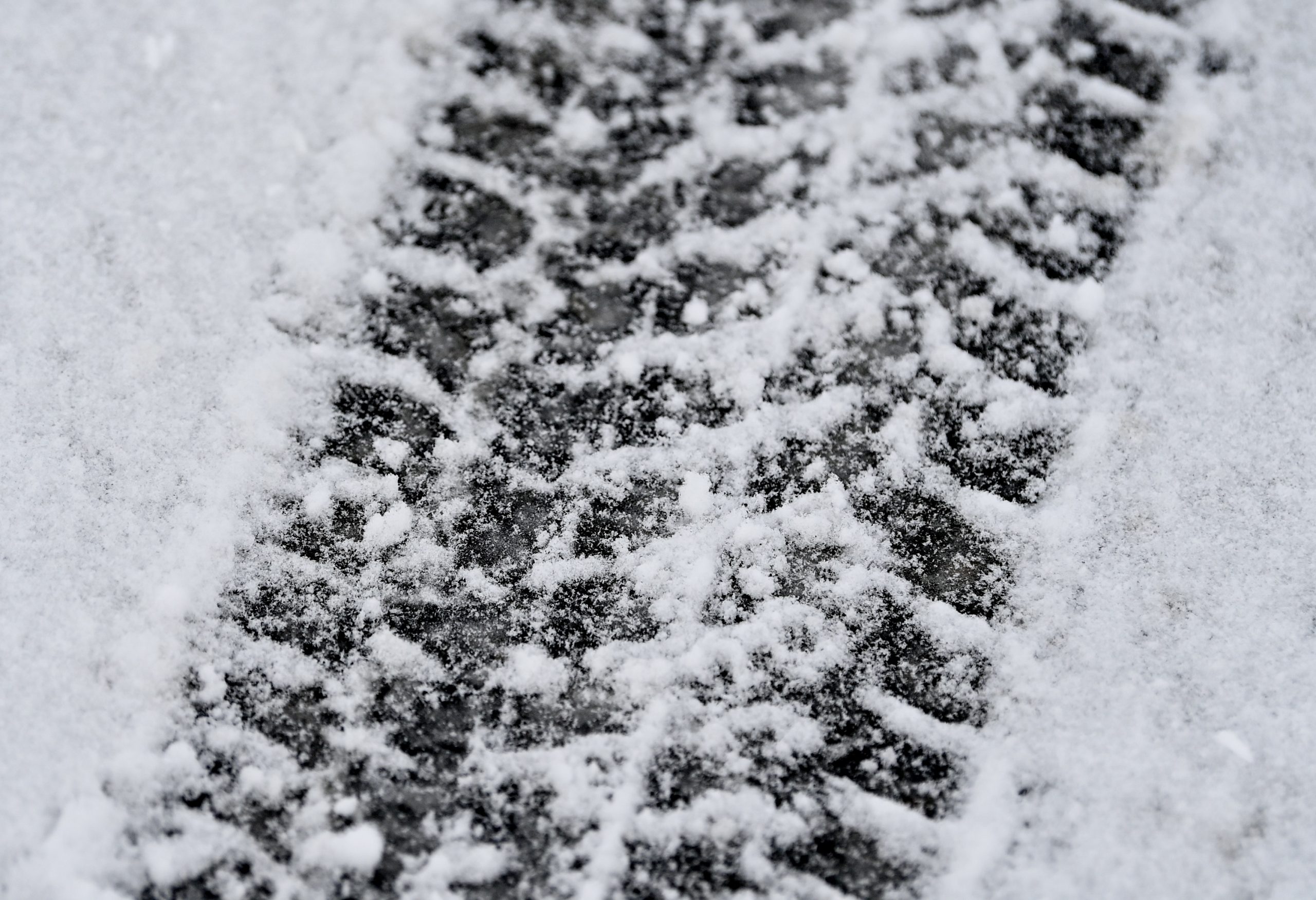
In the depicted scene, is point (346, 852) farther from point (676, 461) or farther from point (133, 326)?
point (133, 326)

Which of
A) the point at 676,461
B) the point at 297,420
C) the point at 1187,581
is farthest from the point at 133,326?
the point at 1187,581

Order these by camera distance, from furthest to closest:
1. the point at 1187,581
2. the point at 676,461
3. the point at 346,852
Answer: the point at 676,461 → the point at 1187,581 → the point at 346,852

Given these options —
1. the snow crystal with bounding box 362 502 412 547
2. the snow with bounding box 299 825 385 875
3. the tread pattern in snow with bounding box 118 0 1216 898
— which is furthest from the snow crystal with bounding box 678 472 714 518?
the snow with bounding box 299 825 385 875

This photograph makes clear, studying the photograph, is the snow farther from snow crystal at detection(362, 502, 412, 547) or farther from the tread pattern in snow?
snow crystal at detection(362, 502, 412, 547)

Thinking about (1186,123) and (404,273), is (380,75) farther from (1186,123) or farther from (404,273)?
(1186,123)

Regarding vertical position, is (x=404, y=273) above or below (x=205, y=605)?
above

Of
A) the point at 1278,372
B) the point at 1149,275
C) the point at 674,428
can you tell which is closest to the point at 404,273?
the point at 674,428

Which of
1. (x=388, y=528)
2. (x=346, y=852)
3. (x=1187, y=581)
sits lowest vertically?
(x=346, y=852)
